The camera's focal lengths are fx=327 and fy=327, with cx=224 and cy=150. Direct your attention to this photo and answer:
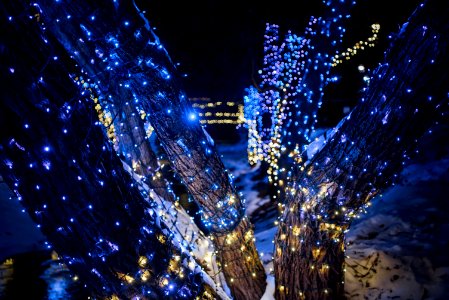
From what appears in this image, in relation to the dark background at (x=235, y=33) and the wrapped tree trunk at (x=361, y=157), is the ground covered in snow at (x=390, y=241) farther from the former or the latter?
the dark background at (x=235, y=33)

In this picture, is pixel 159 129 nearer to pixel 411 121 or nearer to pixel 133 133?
pixel 133 133

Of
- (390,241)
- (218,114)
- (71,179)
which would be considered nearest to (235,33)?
(218,114)

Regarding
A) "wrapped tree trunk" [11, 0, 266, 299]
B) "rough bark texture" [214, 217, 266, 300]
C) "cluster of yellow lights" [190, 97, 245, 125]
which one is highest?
"cluster of yellow lights" [190, 97, 245, 125]

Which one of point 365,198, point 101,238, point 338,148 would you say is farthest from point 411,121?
point 101,238

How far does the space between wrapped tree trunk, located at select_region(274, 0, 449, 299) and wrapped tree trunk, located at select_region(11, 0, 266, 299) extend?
440 mm

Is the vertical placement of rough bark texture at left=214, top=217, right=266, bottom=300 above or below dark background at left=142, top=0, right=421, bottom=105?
below

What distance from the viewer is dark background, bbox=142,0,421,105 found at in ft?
28.3

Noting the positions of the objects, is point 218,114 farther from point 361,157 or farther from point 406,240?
point 361,157

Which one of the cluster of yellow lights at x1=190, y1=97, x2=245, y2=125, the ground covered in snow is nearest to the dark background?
the cluster of yellow lights at x1=190, y1=97, x2=245, y2=125

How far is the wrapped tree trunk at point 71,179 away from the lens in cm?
132

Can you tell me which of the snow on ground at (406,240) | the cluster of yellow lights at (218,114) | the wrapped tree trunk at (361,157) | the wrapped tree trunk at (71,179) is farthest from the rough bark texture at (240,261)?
the cluster of yellow lights at (218,114)

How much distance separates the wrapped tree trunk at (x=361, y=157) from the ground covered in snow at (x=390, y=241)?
2.00ft

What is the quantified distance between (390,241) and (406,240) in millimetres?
A: 163

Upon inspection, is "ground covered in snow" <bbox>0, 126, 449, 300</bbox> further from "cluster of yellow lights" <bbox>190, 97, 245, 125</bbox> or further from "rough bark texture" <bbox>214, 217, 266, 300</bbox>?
"cluster of yellow lights" <bbox>190, 97, 245, 125</bbox>
